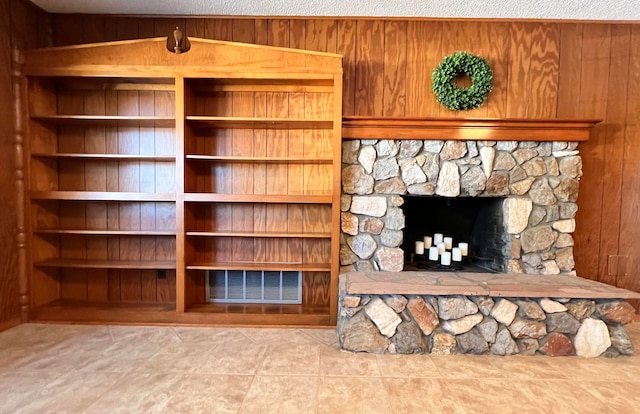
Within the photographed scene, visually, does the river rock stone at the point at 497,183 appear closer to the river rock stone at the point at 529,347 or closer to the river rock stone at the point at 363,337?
the river rock stone at the point at 529,347

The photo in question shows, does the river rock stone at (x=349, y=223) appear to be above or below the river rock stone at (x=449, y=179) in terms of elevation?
below

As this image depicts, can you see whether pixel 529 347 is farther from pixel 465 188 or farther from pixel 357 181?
pixel 357 181

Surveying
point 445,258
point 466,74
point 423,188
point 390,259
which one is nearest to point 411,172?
point 423,188

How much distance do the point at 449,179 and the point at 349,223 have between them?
844 mm

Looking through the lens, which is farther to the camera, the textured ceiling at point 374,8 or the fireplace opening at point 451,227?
the fireplace opening at point 451,227

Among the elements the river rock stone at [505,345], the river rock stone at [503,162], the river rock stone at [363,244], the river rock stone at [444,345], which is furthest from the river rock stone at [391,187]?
the river rock stone at [505,345]

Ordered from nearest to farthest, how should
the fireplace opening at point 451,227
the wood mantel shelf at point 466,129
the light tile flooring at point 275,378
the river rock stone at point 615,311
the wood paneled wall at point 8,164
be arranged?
1. the light tile flooring at point 275,378
2. the river rock stone at point 615,311
3. the wood paneled wall at point 8,164
4. the wood mantel shelf at point 466,129
5. the fireplace opening at point 451,227

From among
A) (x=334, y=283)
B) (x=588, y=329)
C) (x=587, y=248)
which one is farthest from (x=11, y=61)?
(x=587, y=248)

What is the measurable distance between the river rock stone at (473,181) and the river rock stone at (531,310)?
85cm

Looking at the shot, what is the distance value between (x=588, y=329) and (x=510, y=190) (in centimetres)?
104

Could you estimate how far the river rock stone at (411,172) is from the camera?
247cm

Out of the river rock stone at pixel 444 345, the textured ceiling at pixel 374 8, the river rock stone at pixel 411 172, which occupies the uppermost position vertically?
the textured ceiling at pixel 374 8

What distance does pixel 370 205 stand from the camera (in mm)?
2479

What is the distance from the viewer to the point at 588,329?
204 centimetres
